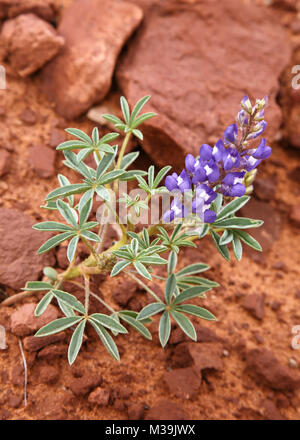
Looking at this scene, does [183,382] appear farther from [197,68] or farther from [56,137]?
[197,68]

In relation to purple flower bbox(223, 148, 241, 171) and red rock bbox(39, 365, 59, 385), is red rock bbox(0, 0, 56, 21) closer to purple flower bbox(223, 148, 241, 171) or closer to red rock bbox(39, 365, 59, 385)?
purple flower bbox(223, 148, 241, 171)

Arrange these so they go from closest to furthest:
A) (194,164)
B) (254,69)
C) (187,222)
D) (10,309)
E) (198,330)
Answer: (194,164), (187,222), (10,309), (198,330), (254,69)

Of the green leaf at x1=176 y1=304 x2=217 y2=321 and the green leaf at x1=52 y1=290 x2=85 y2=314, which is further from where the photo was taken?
the green leaf at x1=176 y1=304 x2=217 y2=321

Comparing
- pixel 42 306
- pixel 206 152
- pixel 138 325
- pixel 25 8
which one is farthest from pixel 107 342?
pixel 25 8

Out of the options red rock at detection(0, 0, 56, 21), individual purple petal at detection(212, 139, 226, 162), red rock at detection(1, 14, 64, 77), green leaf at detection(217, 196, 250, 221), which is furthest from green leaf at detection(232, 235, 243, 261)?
red rock at detection(0, 0, 56, 21)
